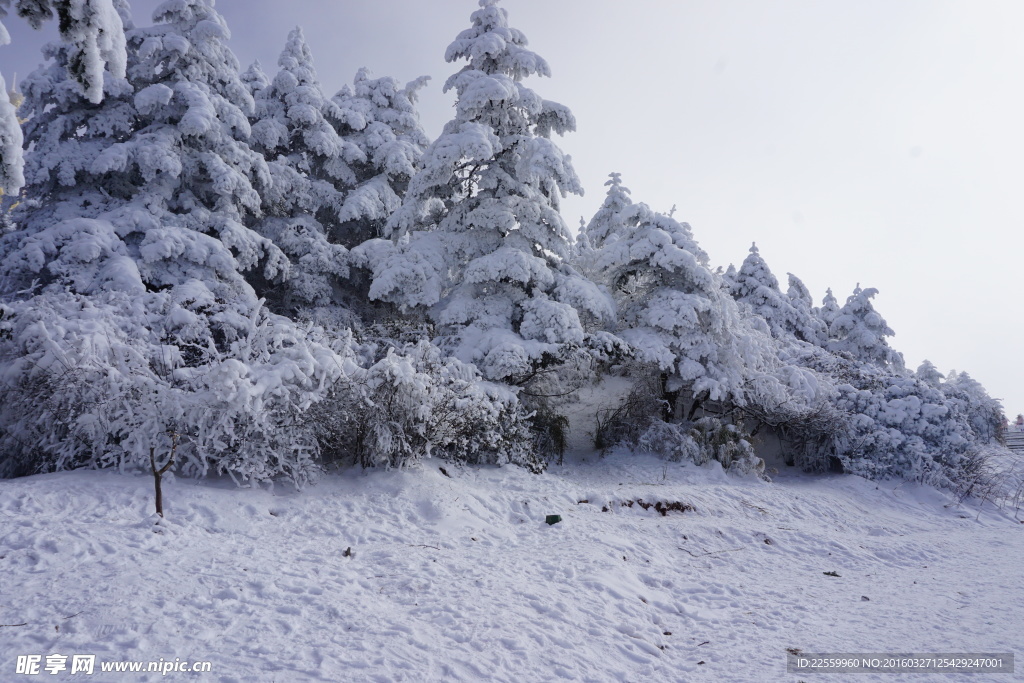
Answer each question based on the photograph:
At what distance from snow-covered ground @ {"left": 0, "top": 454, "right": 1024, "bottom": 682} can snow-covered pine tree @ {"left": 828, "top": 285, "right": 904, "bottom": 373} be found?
20555mm

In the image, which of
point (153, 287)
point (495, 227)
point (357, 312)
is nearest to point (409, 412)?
point (495, 227)

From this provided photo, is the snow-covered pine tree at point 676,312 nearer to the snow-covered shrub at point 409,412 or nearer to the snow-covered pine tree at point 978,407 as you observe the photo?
the snow-covered shrub at point 409,412

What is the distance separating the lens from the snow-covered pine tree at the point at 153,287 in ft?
22.9

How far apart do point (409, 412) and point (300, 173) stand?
1305 cm

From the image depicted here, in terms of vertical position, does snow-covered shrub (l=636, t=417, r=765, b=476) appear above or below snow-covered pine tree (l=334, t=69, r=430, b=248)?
below

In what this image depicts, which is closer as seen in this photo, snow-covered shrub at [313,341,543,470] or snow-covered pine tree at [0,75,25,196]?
snow-covered pine tree at [0,75,25,196]

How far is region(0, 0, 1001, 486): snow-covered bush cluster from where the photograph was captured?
7312 mm

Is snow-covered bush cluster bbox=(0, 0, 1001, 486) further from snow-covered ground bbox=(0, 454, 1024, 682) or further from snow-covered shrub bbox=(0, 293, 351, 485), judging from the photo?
snow-covered ground bbox=(0, 454, 1024, 682)

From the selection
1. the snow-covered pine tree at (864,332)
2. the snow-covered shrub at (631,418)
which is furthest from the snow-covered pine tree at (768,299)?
the snow-covered shrub at (631,418)

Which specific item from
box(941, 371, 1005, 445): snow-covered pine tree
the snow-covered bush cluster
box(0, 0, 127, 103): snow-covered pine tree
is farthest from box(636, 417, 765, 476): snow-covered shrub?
box(0, 0, 127, 103): snow-covered pine tree

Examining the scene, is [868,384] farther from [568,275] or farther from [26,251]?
[26,251]

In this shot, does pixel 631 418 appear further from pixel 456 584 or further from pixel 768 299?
pixel 768 299

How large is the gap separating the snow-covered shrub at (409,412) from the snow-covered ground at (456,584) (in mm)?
464

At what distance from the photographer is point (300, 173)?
1845cm
